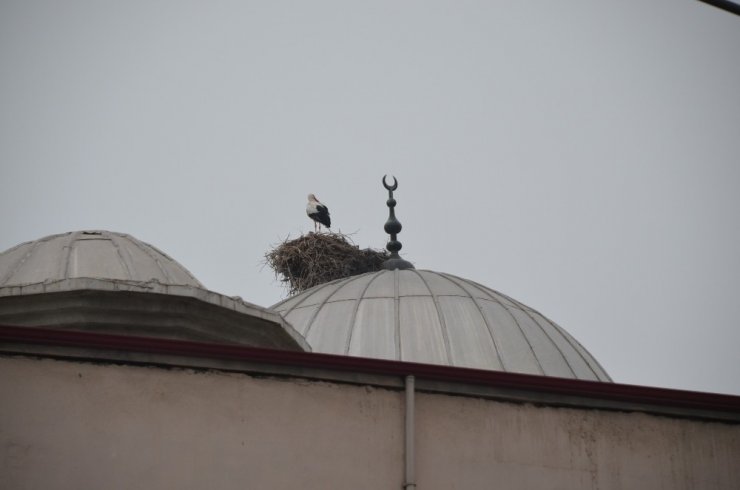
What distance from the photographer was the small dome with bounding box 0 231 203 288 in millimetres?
14641

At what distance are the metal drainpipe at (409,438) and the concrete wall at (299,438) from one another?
7 cm

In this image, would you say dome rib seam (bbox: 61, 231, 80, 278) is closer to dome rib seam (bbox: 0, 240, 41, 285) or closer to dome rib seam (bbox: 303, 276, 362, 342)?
dome rib seam (bbox: 0, 240, 41, 285)

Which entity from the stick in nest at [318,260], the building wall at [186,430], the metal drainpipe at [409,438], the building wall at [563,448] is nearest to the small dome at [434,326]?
the stick in nest at [318,260]

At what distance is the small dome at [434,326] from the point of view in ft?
62.3

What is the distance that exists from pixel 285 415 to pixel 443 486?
1247 millimetres

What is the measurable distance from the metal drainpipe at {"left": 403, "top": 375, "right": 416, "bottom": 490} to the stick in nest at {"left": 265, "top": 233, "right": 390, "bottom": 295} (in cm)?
1176

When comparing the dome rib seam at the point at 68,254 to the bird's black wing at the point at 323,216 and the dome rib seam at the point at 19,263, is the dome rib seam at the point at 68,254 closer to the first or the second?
the dome rib seam at the point at 19,263

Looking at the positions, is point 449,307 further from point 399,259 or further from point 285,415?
point 285,415

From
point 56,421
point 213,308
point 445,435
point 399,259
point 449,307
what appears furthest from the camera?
point 399,259

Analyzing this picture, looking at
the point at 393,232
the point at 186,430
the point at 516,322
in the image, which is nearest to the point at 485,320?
the point at 516,322

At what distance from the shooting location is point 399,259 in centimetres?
2331

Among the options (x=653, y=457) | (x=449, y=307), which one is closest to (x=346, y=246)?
(x=449, y=307)

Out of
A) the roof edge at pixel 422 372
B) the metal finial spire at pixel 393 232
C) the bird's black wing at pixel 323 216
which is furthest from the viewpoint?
the bird's black wing at pixel 323 216

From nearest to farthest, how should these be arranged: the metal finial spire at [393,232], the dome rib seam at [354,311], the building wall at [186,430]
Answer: the building wall at [186,430] < the dome rib seam at [354,311] < the metal finial spire at [393,232]
